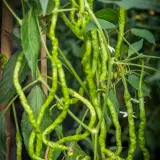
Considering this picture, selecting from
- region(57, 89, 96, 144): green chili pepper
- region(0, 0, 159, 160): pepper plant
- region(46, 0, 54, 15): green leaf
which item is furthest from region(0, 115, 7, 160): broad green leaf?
region(46, 0, 54, 15): green leaf

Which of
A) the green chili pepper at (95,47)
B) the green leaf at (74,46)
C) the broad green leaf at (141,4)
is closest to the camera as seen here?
the broad green leaf at (141,4)

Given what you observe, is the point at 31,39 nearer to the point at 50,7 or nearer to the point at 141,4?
the point at 50,7

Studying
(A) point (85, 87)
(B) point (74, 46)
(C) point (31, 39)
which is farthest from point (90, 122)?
(B) point (74, 46)

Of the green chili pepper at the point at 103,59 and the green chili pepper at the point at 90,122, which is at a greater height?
the green chili pepper at the point at 103,59

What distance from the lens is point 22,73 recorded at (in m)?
0.68

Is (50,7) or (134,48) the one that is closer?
(50,7)

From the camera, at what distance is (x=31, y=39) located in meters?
0.58

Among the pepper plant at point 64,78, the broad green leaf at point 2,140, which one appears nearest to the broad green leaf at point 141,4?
the pepper plant at point 64,78

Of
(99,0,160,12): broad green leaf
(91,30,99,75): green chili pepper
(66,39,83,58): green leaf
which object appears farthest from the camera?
(66,39,83,58): green leaf

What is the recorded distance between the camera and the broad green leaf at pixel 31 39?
1.85 feet

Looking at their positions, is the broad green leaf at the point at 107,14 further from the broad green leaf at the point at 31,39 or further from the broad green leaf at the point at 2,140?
the broad green leaf at the point at 2,140

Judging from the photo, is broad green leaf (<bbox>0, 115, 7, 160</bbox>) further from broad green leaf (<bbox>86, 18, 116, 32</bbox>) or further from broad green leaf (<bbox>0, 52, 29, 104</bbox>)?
broad green leaf (<bbox>86, 18, 116, 32</bbox>)

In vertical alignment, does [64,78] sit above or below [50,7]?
below

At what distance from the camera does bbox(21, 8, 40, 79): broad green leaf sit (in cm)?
56
